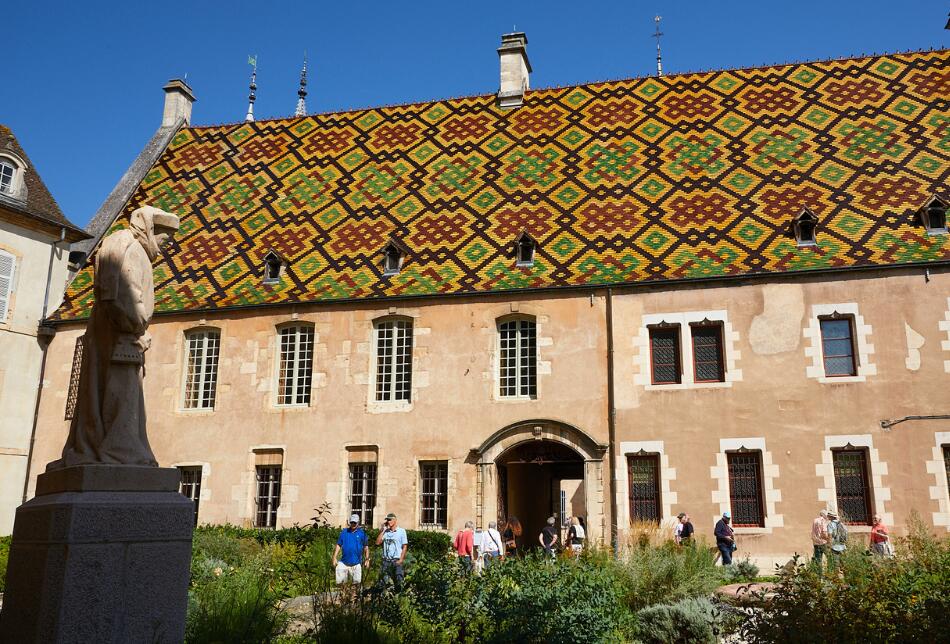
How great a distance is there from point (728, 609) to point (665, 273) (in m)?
8.39

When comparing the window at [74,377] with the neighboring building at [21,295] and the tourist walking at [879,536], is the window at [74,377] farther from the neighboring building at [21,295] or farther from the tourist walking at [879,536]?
the tourist walking at [879,536]

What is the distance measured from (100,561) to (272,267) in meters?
13.3

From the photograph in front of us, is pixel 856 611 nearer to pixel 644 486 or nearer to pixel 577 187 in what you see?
pixel 644 486

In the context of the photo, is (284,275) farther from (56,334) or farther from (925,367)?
(925,367)

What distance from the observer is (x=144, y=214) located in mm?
6176

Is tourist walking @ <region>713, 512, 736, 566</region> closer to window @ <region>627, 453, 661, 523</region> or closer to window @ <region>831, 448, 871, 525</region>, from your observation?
window @ <region>627, 453, 661, 523</region>

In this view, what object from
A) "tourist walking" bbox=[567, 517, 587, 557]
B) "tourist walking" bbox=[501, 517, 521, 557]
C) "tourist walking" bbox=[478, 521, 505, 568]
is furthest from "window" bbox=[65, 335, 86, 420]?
"tourist walking" bbox=[567, 517, 587, 557]

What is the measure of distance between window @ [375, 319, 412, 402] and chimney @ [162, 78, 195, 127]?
1084 centimetres

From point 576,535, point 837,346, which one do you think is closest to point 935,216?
point 837,346

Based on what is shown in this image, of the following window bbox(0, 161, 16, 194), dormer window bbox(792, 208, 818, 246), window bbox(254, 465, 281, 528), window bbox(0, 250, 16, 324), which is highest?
window bbox(0, 161, 16, 194)

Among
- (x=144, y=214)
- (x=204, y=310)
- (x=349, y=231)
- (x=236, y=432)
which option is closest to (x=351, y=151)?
(x=349, y=231)

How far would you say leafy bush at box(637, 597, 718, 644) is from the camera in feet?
26.1

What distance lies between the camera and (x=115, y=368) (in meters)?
5.70

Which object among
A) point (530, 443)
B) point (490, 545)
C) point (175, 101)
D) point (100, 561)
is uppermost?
point (175, 101)
